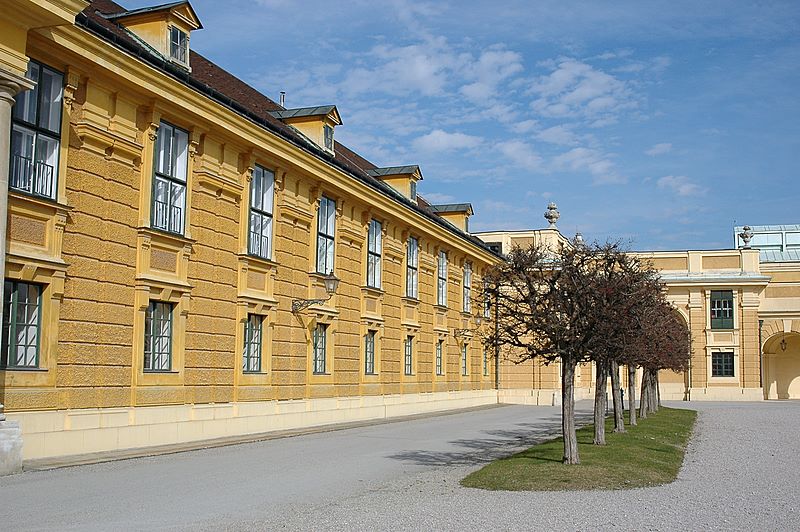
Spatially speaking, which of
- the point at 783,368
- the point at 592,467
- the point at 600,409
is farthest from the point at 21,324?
the point at 783,368

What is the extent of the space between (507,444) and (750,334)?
129ft

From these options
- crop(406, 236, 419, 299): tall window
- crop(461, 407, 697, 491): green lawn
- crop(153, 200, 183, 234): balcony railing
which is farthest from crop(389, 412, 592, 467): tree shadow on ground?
crop(406, 236, 419, 299): tall window

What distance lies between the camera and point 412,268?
1352 inches

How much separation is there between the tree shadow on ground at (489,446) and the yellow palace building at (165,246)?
15.9 ft

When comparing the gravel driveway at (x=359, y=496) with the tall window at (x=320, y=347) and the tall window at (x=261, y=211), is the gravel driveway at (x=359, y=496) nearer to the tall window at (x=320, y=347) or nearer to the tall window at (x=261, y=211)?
the tall window at (x=261, y=211)

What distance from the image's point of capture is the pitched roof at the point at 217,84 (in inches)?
676

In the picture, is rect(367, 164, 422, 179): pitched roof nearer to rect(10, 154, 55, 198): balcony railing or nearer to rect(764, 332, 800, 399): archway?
rect(10, 154, 55, 198): balcony railing

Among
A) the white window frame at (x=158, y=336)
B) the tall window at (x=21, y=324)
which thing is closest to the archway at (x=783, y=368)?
the white window frame at (x=158, y=336)

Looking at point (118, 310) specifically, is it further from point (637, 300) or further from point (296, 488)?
point (637, 300)

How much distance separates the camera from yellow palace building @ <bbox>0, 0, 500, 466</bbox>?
15.2 m

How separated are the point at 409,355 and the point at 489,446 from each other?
533 inches

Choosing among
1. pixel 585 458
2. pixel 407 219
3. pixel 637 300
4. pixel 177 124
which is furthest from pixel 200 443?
pixel 407 219

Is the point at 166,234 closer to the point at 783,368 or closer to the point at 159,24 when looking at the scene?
the point at 159,24

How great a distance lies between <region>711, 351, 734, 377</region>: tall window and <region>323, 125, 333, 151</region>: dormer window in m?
37.2
